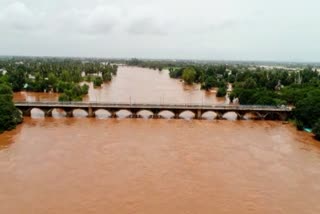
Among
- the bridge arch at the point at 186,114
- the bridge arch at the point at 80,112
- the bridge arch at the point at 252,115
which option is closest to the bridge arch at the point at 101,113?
the bridge arch at the point at 80,112

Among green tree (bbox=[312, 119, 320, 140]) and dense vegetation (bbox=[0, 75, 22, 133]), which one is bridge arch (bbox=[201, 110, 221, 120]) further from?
dense vegetation (bbox=[0, 75, 22, 133])

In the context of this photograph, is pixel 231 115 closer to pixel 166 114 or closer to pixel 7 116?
pixel 166 114

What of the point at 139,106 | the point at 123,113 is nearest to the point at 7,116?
the point at 123,113

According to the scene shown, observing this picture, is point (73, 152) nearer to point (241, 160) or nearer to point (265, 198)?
point (241, 160)

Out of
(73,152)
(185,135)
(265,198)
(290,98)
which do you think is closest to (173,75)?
(290,98)

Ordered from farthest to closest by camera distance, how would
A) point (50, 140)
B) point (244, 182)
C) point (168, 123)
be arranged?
point (168, 123) < point (50, 140) < point (244, 182)
